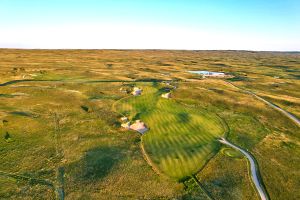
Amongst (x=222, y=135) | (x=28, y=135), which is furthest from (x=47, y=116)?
(x=222, y=135)

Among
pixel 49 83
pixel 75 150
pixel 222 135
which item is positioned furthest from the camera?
pixel 49 83

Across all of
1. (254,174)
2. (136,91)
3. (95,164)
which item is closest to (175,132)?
(254,174)

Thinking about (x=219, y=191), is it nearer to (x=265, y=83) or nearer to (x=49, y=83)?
(x=49, y=83)

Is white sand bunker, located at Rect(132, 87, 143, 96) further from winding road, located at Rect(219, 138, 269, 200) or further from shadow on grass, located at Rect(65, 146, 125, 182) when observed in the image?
shadow on grass, located at Rect(65, 146, 125, 182)

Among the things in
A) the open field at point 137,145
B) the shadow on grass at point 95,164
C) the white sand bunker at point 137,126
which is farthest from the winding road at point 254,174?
the shadow on grass at point 95,164

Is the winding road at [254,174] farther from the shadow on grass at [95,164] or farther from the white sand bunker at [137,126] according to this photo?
the shadow on grass at [95,164]

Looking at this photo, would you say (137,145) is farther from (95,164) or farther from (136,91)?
(136,91)
